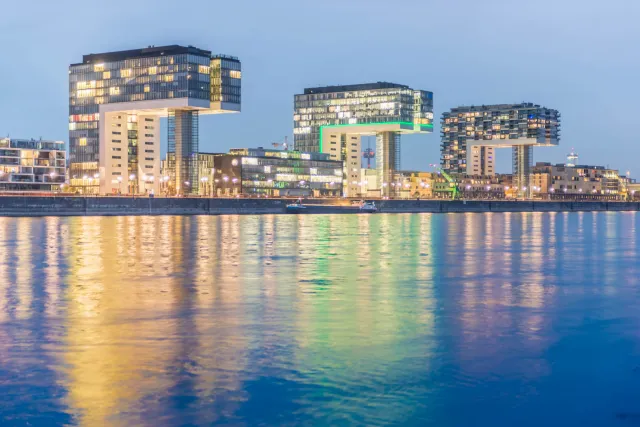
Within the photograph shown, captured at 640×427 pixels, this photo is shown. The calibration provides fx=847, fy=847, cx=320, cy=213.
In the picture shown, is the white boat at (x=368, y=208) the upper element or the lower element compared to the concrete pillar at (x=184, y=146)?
lower

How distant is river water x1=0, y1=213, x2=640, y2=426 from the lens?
12.4 metres

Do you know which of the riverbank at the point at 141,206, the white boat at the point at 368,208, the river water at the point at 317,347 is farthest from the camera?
the white boat at the point at 368,208

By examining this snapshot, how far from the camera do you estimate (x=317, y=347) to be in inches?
650

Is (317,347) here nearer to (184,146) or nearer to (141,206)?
(141,206)

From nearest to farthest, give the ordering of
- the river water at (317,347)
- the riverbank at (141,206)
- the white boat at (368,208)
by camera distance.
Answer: the river water at (317,347), the riverbank at (141,206), the white boat at (368,208)

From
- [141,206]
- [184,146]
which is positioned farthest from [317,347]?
[184,146]

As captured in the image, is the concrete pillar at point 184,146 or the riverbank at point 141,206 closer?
the riverbank at point 141,206

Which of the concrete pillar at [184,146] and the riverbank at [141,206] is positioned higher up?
the concrete pillar at [184,146]

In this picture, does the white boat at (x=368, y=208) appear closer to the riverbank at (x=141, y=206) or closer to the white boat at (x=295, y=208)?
the riverbank at (x=141, y=206)

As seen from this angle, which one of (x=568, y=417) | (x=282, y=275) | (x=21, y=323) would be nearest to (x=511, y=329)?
(x=568, y=417)

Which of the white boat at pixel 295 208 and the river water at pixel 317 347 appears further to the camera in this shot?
the white boat at pixel 295 208

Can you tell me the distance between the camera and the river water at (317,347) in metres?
12.4

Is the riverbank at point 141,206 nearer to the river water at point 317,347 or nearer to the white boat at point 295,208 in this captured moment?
the white boat at point 295,208

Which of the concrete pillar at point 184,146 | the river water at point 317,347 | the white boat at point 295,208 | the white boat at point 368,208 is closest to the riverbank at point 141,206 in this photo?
the white boat at point 295,208
